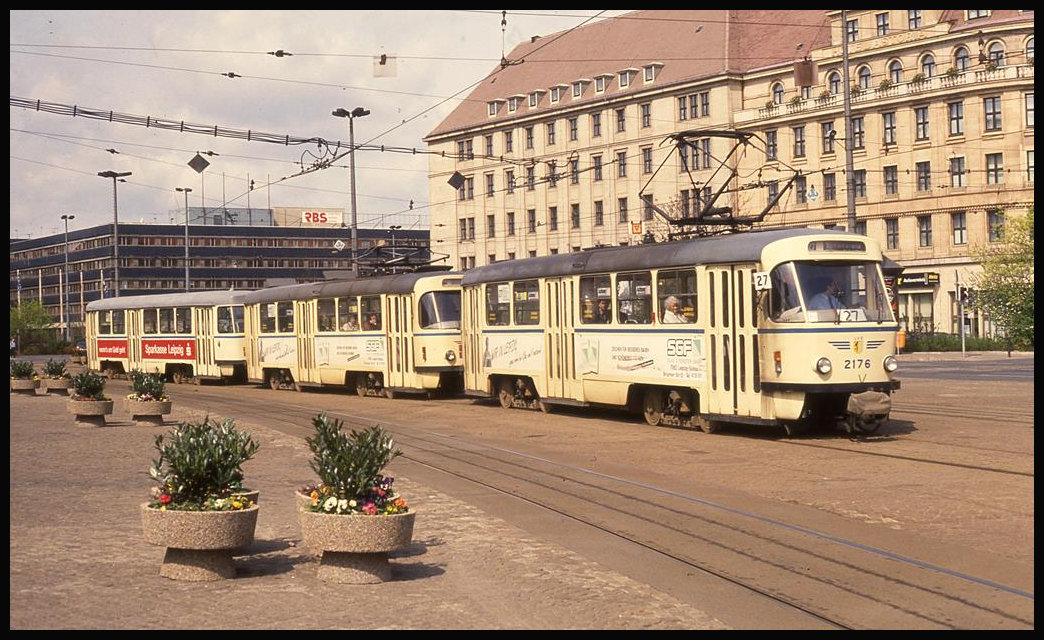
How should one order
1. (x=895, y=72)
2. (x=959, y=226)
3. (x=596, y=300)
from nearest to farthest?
1. (x=596, y=300)
2. (x=959, y=226)
3. (x=895, y=72)

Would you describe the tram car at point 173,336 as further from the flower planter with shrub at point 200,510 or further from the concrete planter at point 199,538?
the concrete planter at point 199,538

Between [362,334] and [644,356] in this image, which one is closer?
[644,356]

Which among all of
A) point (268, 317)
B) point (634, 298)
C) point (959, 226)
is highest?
point (959, 226)

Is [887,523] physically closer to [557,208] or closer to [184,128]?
[184,128]

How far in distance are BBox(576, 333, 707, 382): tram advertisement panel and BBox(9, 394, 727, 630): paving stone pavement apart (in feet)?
24.9

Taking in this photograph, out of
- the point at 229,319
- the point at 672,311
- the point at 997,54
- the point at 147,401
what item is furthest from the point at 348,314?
the point at 997,54

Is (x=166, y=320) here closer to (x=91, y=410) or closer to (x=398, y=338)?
(x=398, y=338)

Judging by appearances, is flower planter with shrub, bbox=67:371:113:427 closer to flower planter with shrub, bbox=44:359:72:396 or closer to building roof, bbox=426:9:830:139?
flower planter with shrub, bbox=44:359:72:396

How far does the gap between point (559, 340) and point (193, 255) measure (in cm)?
11945

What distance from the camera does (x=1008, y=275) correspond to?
2410 inches

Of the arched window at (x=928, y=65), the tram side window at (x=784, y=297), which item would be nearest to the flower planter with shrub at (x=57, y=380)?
the tram side window at (x=784, y=297)

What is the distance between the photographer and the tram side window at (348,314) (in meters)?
33.2

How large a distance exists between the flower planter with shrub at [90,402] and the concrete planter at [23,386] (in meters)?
11.2

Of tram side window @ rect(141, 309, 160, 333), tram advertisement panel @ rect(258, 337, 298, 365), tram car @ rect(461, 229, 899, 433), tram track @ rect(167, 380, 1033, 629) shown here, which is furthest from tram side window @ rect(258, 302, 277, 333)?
tram track @ rect(167, 380, 1033, 629)
